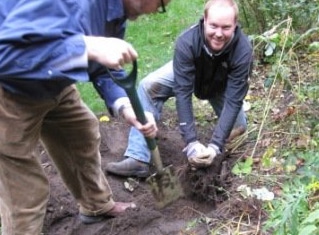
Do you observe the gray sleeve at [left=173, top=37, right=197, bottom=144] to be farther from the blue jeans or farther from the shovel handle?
the shovel handle

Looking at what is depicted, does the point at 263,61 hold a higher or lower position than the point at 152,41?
higher

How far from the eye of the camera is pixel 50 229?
366 cm

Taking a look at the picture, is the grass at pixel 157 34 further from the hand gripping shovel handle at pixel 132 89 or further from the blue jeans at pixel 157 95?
the hand gripping shovel handle at pixel 132 89

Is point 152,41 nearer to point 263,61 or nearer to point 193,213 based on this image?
point 263,61

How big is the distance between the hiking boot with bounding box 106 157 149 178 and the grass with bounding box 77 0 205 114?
1.40 meters

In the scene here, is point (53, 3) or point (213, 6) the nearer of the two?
point (53, 3)

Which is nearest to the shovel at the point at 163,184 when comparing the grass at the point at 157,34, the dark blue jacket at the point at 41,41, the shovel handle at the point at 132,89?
the shovel handle at the point at 132,89

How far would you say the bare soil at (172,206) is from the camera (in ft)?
10.4

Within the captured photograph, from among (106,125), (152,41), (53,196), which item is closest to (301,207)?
(53,196)

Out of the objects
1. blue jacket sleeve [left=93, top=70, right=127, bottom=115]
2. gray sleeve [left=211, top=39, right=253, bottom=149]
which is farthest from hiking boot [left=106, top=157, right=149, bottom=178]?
blue jacket sleeve [left=93, top=70, right=127, bottom=115]

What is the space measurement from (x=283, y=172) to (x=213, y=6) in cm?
107

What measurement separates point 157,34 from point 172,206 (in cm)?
337

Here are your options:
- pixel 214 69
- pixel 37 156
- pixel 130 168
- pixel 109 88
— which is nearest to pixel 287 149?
pixel 214 69

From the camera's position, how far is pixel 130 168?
3.97 m
